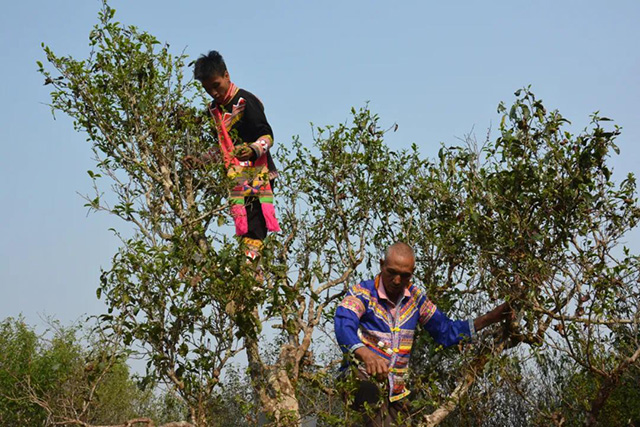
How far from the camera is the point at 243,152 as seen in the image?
7.75 m

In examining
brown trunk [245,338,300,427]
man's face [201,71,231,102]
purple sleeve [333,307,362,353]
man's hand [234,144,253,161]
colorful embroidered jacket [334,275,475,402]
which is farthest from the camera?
man's face [201,71,231,102]

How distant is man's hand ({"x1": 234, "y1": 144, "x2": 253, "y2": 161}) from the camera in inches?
303

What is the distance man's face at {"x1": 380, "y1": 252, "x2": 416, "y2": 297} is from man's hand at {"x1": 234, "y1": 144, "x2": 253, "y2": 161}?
2.08 meters

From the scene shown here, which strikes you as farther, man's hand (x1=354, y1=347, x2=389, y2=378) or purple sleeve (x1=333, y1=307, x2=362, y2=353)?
purple sleeve (x1=333, y1=307, x2=362, y2=353)

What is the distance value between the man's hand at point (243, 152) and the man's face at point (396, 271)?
→ 81.9 inches

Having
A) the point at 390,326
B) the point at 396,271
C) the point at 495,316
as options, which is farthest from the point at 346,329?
the point at 495,316

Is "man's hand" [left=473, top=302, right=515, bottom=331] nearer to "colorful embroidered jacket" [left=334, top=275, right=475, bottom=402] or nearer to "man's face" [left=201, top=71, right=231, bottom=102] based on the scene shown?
"colorful embroidered jacket" [left=334, top=275, right=475, bottom=402]


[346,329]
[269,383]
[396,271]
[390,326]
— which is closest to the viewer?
[346,329]

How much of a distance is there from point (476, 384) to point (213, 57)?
4253 millimetres

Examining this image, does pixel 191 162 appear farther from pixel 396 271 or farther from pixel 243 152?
pixel 396 271

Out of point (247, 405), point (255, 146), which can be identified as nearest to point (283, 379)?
point (247, 405)

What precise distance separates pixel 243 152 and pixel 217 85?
86 cm

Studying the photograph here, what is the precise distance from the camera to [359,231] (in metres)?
8.85

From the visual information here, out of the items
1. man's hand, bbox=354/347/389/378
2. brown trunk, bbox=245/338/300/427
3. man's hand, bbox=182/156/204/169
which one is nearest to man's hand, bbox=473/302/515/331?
man's hand, bbox=354/347/389/378
